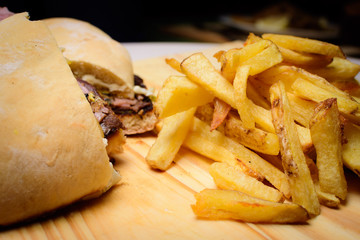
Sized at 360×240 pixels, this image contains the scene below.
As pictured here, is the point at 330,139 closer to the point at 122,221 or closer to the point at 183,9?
the point at 122,221

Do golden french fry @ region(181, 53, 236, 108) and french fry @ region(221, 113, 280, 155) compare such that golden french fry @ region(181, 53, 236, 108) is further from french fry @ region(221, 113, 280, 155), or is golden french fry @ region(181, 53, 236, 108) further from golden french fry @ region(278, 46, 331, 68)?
golden french fry @ region(278, 46, 331, 68)

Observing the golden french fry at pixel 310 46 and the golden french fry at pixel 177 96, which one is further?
the golden french fry at pixel 310 46

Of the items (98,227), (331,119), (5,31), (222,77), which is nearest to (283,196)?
(331,119)

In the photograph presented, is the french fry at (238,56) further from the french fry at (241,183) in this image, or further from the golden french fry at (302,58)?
the french fry at (241,183)

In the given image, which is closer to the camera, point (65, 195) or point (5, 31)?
point (65, 195)

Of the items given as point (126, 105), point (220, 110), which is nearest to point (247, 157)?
point (220, 110)

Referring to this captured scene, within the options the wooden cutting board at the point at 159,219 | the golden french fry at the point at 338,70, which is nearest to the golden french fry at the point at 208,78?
the wooden cutting board at the point at 159,219
